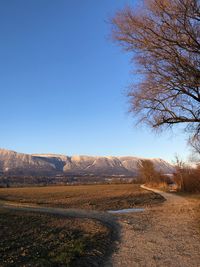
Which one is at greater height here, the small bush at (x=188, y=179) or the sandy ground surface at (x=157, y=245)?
the small bush at (x=188, y=179)

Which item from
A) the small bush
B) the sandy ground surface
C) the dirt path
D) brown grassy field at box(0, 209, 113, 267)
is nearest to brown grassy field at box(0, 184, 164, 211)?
the small bush

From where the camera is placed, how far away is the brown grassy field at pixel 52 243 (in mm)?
10109

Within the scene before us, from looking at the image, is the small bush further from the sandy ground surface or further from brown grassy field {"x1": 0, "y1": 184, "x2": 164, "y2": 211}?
the sandy ground surface

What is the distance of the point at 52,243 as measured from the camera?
42.2 ft

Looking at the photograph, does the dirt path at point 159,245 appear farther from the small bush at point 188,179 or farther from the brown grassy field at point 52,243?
the small bush at point 188,179

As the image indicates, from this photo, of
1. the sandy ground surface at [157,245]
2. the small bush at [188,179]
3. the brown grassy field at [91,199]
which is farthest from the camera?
the small bush at [188,179]

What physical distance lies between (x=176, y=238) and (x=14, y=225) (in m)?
8.48

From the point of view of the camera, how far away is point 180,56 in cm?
1473

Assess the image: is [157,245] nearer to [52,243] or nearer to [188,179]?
[52,243]

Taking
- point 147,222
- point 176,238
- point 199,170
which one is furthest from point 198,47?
point 199,170

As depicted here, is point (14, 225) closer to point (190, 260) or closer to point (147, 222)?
point (147, 222)

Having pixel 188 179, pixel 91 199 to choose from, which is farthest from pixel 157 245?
pixel 188 179

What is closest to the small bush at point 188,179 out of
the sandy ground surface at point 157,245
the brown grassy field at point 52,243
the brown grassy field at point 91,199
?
the brown grassy field at point 91,199

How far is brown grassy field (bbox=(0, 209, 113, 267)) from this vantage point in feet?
33.2
